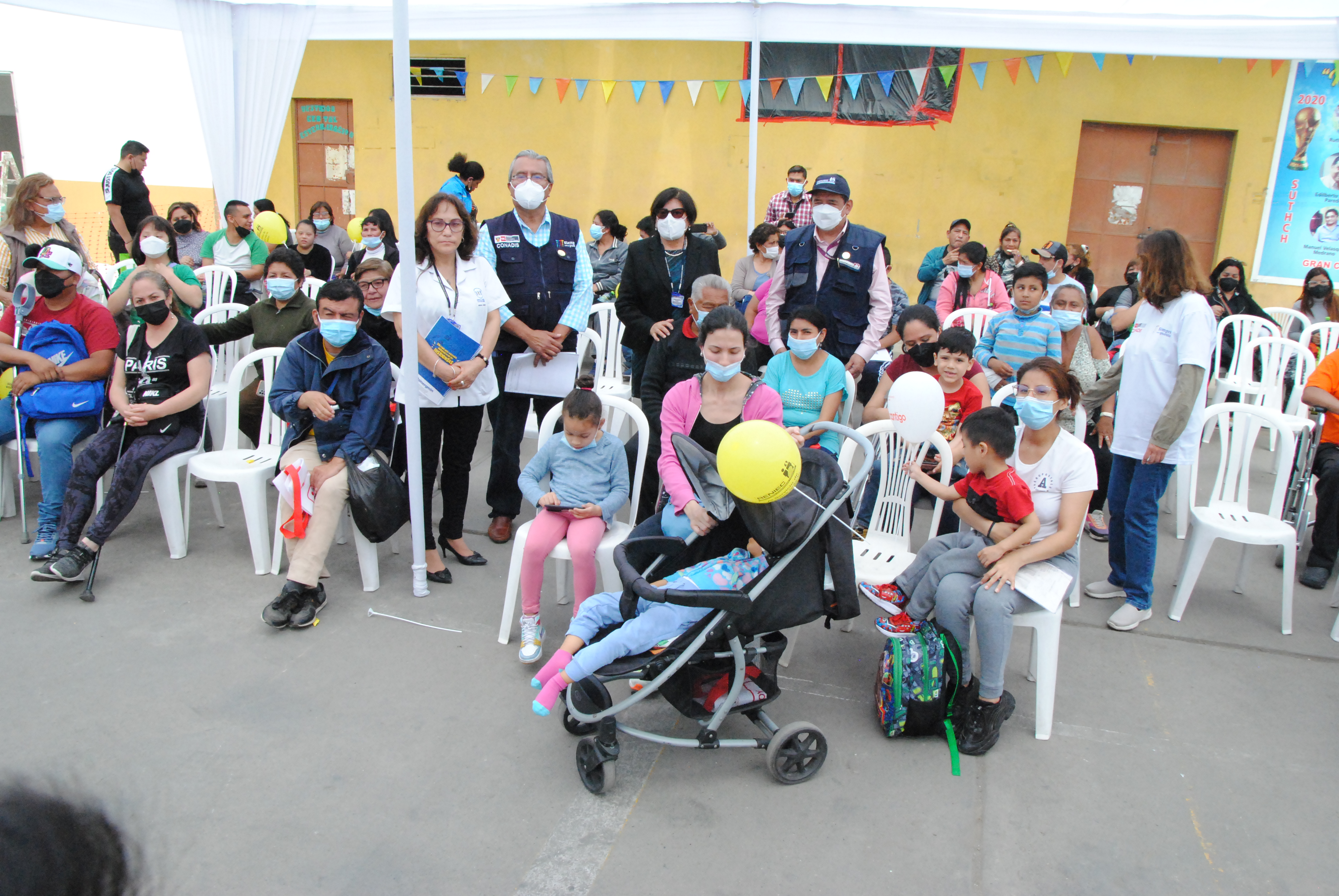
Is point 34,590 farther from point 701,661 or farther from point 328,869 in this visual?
point 701,661

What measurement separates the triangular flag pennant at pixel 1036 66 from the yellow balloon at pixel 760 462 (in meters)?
8.86

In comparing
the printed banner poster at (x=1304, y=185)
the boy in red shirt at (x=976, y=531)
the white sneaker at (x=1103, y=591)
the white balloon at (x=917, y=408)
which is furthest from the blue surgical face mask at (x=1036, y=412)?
the printed banner poster at (x=1304, y=185)

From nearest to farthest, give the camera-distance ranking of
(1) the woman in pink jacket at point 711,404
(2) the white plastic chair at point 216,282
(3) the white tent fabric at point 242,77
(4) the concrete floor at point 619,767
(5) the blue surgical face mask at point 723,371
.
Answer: (4) the concrete floor at point 619,767 < (1) the woman in pink jacket at point 711,404 < (5) the blue surgical face mask at point 723,371 < (2) the white plastic chair at point 216,282 < (3) the white tent fabric at point 242,77

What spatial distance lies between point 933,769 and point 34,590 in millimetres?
3813

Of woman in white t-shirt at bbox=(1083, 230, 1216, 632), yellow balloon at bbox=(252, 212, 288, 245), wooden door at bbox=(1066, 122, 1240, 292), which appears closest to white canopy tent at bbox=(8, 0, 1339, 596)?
yellow balloon at bbox=(252, 212, 288, 245)

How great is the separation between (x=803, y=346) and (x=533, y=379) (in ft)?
4.73

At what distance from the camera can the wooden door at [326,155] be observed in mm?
10797

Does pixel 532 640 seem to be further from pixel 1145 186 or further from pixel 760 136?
pixel 1145 186

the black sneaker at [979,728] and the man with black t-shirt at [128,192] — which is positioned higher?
the man with black t-shirt at [128,192]

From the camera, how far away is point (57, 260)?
4.24 meters

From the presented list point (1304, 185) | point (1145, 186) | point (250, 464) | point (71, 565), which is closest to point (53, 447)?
point (71, 565)

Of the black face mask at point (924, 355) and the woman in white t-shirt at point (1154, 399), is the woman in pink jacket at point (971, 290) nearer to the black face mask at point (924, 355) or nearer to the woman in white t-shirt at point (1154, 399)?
the black face mask at point (924, 355)

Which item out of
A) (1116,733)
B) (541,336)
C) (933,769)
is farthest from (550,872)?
(541,336)

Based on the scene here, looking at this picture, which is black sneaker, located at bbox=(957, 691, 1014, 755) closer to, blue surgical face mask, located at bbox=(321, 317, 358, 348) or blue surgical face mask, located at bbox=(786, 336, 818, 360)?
blue surgical face mask, located at bbox=(786, 336, 818, 360)
